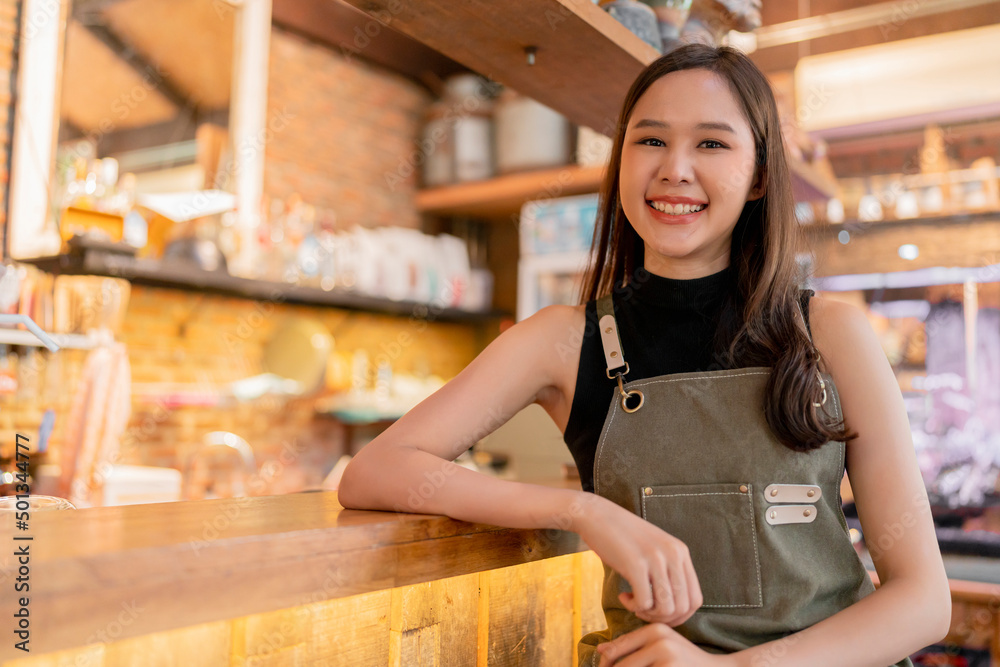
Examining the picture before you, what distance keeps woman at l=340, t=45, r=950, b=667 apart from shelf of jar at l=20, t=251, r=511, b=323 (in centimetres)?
216

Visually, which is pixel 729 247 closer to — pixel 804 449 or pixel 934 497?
pixel 804 449

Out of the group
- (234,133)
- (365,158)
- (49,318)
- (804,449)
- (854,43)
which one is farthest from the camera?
(365,158)

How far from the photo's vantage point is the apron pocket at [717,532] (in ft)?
3.14

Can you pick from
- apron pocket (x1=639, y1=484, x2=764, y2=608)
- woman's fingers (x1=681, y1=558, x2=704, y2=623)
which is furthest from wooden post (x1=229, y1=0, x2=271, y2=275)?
woman's fingers (x1=681, y1=558, x2=704, y2=623)

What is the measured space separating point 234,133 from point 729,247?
3151 mm

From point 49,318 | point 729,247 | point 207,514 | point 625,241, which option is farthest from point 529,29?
point 49,318

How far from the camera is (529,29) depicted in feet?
4.84

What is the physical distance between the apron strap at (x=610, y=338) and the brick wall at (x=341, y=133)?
3228mm

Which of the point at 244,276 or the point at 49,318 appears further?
the point at 244,276

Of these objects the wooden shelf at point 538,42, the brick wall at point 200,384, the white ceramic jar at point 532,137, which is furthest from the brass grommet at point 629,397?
the white ceramic jar at point 532,137

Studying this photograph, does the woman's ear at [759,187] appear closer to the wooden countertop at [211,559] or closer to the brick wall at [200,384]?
the wooden countertop at [211,559]

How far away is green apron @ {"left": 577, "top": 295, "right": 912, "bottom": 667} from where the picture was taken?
0.95 m

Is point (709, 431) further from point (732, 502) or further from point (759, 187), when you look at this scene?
point (759, 187)

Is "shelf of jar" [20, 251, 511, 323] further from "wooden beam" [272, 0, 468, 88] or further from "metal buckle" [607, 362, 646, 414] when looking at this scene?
"metal buckle" [607, 362, 646, 414]
